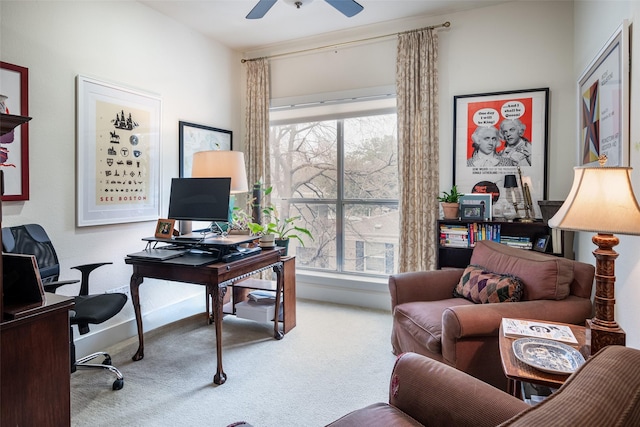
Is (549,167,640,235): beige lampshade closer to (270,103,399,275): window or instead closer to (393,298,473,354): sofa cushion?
(393,298,473,354): sofa cushion

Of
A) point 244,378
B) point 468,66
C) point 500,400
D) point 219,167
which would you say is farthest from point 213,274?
point 468,66

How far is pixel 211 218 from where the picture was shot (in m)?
2.49

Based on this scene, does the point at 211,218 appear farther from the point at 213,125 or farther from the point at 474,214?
the point at 474,214

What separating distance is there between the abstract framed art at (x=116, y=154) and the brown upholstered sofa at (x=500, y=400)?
98.4 inches

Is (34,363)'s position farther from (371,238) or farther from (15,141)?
(371,238)

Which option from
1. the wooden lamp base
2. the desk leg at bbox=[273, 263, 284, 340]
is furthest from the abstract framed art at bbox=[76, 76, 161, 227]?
the wooden lamp base

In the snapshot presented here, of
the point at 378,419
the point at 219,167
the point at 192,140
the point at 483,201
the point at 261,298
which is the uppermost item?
the point at 192,140

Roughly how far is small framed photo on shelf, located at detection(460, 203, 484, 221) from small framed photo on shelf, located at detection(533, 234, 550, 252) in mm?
497

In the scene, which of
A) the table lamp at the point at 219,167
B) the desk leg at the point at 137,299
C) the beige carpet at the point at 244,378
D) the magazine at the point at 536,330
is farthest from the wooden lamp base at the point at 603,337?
the desk leg at the point at 137,299

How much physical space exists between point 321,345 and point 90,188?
217 cm

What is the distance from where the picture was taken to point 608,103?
2.05m

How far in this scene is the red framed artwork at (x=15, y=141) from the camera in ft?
7.21

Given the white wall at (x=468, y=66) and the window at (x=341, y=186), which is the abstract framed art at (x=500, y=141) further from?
the window at (x=341, y=186)

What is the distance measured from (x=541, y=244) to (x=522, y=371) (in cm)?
196
